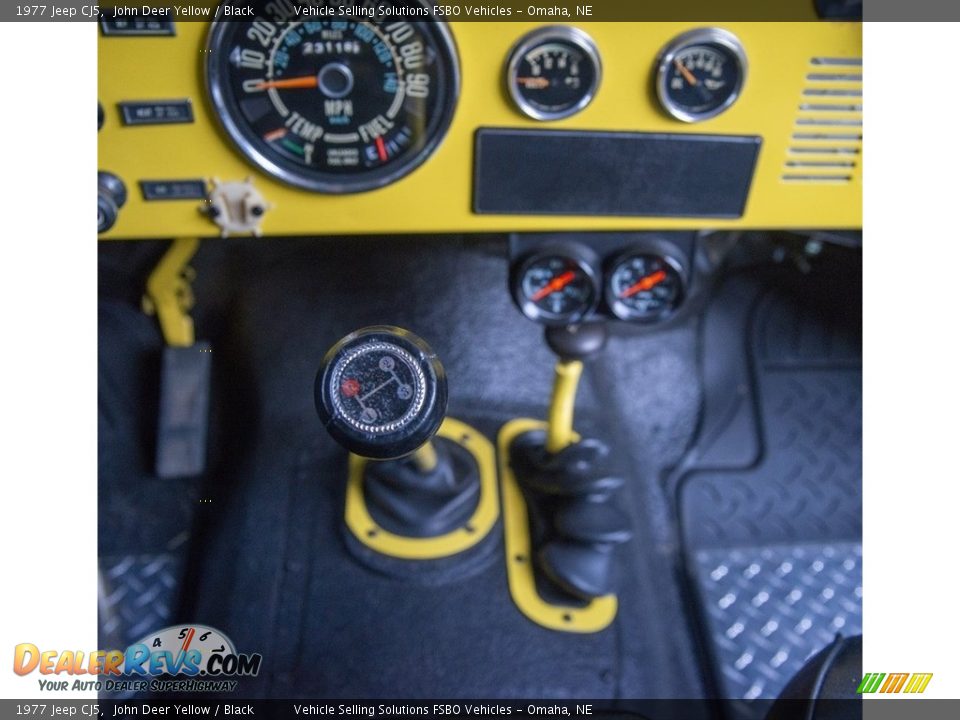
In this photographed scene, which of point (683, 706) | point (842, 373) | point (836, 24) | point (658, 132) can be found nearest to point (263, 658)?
point (683, 706)

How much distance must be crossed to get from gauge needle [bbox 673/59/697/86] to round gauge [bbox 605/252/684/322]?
0.85ft

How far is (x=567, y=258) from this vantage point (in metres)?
1.17

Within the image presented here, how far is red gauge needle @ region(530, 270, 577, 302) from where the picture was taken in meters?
1.19

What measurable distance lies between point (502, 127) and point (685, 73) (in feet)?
0.84

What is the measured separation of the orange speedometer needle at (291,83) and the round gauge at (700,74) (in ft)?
1.51

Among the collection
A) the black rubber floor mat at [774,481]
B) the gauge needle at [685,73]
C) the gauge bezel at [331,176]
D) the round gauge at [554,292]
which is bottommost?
the black rubber floor mat at [774,481]

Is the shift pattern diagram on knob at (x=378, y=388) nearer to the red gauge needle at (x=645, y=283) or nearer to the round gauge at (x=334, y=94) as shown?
the round gauge at (x=334, y=94)

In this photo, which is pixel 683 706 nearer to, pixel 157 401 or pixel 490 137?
pixel 490 137

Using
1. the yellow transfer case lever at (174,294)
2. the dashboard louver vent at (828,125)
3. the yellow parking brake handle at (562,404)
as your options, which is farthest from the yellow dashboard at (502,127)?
the yellow transfer case lever at (174,294)

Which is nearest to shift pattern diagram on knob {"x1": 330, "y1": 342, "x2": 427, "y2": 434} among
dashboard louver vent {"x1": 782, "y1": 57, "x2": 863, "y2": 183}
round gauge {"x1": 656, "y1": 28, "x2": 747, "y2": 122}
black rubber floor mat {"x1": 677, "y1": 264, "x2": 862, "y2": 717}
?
round gauge {"x1": 656, "y1": 28, "x2": 747, "y2": 122}

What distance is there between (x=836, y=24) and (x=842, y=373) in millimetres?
961

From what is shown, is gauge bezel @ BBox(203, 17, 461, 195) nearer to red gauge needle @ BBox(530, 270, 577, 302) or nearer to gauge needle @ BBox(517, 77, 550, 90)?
gauge needle @ BBox(517, 77, 550, 90)

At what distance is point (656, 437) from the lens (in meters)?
1.69

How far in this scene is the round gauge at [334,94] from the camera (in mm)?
979
